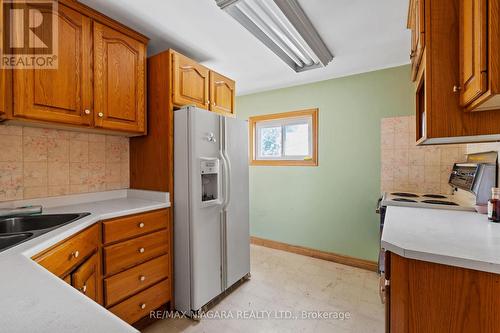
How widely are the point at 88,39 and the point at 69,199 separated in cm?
120

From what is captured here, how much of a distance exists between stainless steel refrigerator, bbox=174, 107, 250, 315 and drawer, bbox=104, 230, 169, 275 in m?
0.15

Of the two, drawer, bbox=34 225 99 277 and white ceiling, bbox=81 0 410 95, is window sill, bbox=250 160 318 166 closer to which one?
white ceiling, bbox=81 0 410 95

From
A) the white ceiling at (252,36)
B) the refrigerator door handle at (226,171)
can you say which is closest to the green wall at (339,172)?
the white ceiling at (252,36)

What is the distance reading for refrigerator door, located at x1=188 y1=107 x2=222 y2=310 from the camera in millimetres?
1832

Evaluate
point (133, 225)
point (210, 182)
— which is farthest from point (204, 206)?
point (133, 225)

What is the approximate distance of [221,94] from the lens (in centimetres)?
242

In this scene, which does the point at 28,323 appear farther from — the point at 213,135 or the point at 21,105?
the point at 213,135

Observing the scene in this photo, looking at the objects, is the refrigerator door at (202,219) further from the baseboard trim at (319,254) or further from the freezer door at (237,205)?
the baseboard trim at (319,254)

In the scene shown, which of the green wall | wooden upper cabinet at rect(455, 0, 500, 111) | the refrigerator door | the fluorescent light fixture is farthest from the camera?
the green wall

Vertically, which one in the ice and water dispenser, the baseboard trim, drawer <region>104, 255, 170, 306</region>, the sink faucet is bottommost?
the baseboard trim

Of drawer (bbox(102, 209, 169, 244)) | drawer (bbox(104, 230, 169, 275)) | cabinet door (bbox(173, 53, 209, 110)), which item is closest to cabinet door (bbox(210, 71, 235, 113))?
cabinet door (bbox(173, 53, 209, 110))

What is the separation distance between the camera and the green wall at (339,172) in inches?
102

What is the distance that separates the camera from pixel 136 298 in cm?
166

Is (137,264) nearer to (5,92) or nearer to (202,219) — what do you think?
(202,219)
